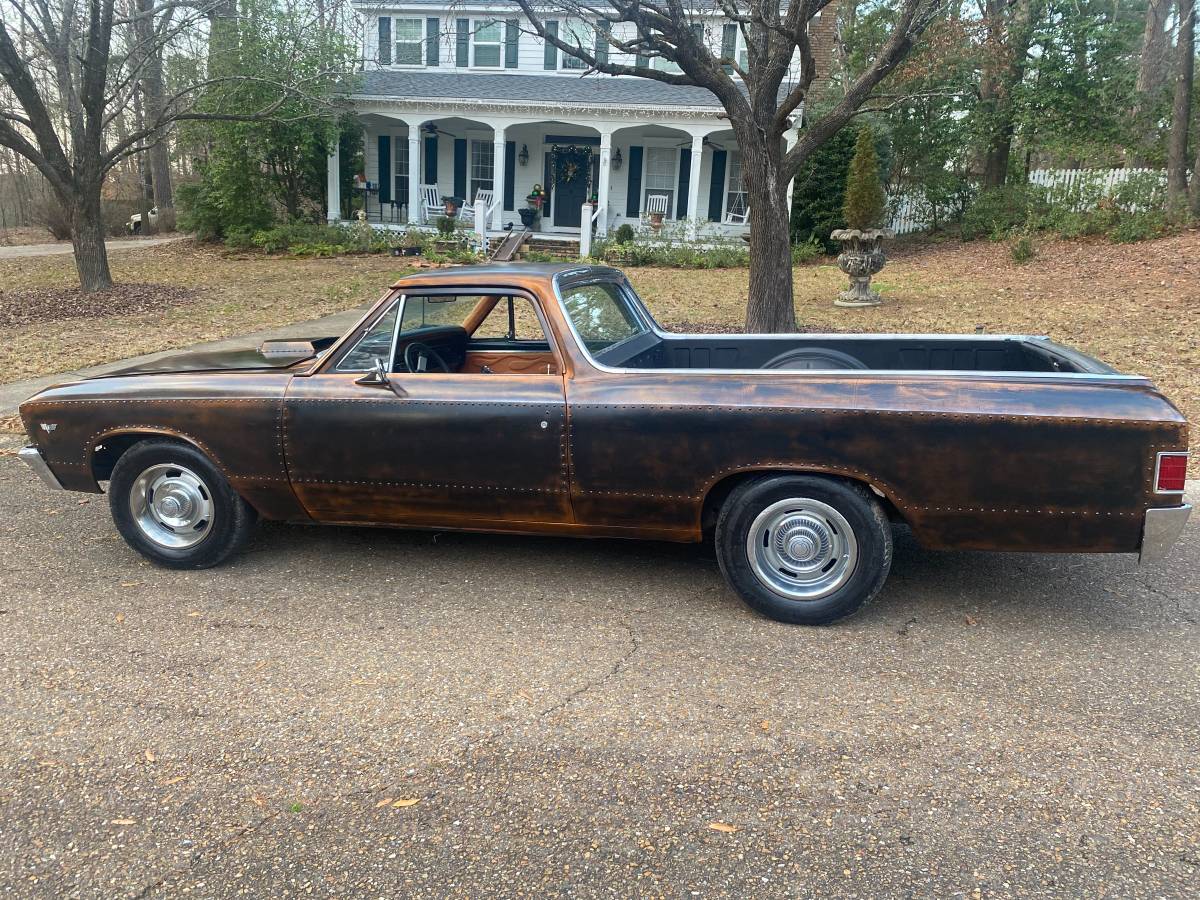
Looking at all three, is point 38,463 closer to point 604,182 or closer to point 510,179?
point 604,182

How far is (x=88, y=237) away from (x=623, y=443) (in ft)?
48.3

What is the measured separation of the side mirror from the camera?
4.56m

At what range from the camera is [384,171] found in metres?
26.8

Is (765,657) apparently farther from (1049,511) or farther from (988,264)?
(988,264)

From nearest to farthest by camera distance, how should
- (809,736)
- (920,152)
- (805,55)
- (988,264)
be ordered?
(809,736) → (805,55) → (988,264) → (920,152)

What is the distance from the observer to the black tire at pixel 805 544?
4.11 meters

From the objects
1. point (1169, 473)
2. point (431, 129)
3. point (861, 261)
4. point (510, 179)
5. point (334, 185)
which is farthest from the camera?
point (510, 179)

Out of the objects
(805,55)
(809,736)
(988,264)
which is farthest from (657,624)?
(988,264)

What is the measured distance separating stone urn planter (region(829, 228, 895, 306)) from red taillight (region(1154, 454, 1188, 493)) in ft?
Answer: 36.4

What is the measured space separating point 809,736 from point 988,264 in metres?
18.2

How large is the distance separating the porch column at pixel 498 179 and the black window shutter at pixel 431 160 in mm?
2605

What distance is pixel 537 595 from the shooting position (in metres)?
4.65

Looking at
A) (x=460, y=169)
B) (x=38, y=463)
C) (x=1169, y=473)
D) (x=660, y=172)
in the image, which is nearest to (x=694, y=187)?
(x=660, y=172)

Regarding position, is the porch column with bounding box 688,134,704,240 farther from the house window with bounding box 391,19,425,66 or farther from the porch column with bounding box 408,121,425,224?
the house window with bounding box 391,19,425,66
